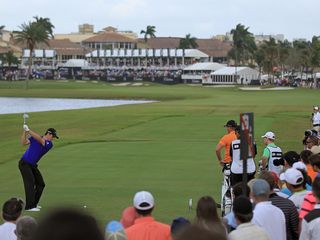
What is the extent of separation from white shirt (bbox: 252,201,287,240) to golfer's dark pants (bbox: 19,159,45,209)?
7901mm

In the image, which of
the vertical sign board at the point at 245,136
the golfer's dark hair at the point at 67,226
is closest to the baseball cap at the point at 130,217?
the vertical sign board at the point at 245,136

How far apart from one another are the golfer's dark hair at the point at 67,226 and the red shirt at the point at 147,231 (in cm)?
378

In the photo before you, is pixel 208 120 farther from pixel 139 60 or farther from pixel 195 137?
pixel 139 60

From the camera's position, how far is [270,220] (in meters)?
8.23

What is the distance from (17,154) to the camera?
2730 centimetres

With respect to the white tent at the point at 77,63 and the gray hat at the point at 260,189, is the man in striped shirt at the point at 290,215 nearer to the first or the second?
the gray hat at the point at 260,189

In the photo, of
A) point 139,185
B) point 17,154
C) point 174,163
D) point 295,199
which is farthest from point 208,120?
point 295,199

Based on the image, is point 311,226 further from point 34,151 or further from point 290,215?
point 34,151

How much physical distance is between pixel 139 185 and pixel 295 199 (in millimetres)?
8903

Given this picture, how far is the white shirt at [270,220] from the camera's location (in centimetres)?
820

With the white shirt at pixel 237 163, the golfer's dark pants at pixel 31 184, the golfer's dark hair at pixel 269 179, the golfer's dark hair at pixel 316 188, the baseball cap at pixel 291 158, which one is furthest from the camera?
the golfer's dark pants at pixel 31 184

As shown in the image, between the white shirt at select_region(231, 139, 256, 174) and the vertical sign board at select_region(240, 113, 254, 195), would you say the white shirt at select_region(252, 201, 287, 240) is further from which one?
the white shirt at select_region(231, 139, 256, 174)

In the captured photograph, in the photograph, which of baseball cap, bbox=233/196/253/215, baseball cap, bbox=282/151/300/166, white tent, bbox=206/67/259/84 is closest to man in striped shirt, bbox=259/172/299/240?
baseball cap, bbox=233/196/253/215

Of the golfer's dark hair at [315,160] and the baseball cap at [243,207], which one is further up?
the baseball cap at [243,207]
